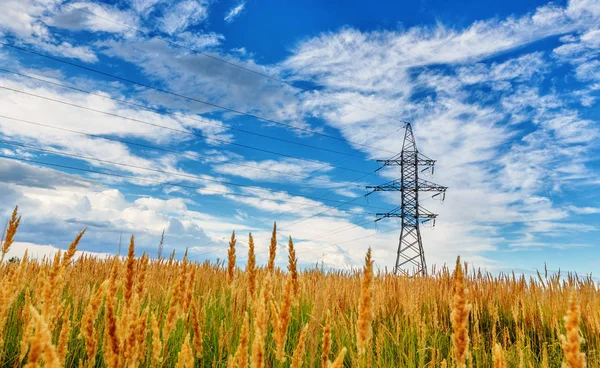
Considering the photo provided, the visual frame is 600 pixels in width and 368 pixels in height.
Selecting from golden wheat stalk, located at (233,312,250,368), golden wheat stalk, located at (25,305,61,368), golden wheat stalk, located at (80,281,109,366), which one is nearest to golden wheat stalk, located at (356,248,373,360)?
golden wheat stalk, located at (233,312,250,368)

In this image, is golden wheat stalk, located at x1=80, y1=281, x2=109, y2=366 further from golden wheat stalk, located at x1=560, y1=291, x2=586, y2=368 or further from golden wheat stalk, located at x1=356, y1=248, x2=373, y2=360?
golden wheat stalk, located at x1=560, y1=291, x2=586, y2=368

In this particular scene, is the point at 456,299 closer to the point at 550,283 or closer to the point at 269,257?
the point at 269,257

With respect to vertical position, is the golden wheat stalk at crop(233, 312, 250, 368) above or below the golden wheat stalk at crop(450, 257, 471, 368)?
below

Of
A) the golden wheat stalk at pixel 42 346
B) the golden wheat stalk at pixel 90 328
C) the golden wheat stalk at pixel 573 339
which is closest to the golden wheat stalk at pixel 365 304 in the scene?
the golden wheat stalk at pixel 573 339

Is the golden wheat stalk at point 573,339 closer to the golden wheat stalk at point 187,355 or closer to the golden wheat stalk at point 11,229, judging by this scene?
the golden wheat stalk at point 187,355

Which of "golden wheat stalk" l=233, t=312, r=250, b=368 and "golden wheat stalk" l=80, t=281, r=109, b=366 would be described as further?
"golden wheat stalk" l=80, t=281, r=109, b=366

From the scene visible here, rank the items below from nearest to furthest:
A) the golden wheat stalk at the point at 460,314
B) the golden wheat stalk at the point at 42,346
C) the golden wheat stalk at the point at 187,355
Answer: the golden wheat stalk at the point at 42,346
the golden wheat stalk at the point at 460,314
the golden wheat stalk at the point at 187,355

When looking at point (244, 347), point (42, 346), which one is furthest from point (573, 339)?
point (42, 346)

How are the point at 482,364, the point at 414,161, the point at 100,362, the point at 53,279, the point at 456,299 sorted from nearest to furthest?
1. the point at 456,299
2. the point at 53,279
3. the point at 100,362
4. the point at 482,364
5. the point at 414,161

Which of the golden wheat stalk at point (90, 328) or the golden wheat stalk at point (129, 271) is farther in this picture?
the golden wheat stalk at point (90, 328)

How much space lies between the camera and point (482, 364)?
4.52 m

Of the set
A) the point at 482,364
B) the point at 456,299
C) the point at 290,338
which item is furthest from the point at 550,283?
the point at 456,299

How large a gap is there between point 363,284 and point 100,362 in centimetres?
354

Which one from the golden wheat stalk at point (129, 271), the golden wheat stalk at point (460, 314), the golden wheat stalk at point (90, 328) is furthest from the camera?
the golden wheat stalk at point (90, 328)
